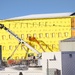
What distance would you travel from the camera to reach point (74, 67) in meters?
19.7

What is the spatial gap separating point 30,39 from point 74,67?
33.8 m

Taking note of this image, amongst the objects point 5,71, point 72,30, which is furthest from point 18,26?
point 5,71

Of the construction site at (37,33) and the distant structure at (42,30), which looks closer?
the construction site at (37,33)

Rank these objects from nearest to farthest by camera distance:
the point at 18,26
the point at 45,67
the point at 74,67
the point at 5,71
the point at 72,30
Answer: the point at 74,67
the point at 45,67
the point at 5,71
the point at 72,30
the point at 18,26

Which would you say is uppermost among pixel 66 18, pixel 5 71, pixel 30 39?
pixel 66 18

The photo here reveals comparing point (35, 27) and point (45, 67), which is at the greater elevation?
point (35, 27)

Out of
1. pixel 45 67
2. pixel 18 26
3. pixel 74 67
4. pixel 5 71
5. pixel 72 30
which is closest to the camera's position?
pixel 74 67

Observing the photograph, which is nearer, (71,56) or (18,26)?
(71,56)

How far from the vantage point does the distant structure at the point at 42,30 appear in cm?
5219

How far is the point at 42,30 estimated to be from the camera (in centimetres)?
5406

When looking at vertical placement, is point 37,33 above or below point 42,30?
below

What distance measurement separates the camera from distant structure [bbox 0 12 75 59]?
52.2 m

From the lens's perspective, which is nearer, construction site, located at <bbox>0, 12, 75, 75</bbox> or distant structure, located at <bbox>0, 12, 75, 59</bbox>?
construction site, located at <bbox>0, 12, 75, 75</bbox>

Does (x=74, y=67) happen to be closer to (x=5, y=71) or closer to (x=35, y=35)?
(x=5, y=71)
